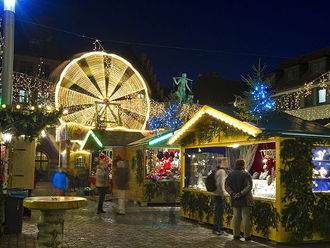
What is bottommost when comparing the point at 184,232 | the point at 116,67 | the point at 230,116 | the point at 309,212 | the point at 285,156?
the point at 184,232

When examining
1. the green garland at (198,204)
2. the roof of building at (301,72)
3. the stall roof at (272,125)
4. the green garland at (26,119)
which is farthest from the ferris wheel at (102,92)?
the stall roof at (272,125)

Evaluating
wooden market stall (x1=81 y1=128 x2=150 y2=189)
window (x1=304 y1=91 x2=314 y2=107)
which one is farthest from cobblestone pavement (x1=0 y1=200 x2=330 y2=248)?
window (x1=304 y1=91 x2=314 y2=107)

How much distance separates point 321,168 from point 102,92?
16772 millimetres

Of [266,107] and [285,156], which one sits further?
[266,107]

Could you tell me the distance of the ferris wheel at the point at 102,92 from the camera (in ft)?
74.8

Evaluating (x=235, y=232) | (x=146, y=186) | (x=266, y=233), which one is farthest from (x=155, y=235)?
(x=146, y=186)

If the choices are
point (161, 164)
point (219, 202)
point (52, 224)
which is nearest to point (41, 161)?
point (161, 164)

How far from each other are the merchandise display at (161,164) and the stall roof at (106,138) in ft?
9.02

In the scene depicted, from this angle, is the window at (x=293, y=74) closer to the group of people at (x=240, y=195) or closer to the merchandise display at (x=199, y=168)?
the merchandise display at (x=199, y=168)

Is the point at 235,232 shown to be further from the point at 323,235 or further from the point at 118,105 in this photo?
the point at 118,105

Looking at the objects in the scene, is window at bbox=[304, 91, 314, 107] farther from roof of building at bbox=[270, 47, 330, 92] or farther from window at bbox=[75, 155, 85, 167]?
window at bbox=[75, 155, 85, 167]

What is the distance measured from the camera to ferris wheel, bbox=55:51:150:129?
74.8ft

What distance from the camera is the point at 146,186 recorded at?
1691cm

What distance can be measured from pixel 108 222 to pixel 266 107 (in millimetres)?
5116
